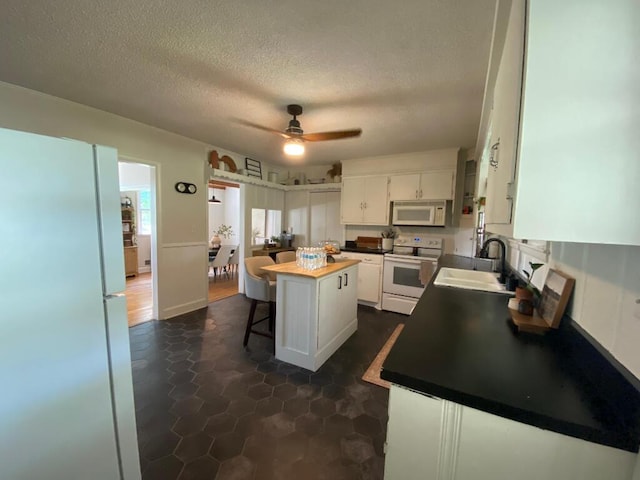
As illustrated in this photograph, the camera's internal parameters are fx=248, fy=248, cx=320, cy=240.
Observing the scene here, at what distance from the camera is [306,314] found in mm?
2270

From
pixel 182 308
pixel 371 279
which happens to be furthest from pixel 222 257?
pixel 371 279

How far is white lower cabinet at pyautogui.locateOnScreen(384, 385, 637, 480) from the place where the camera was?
584 mm

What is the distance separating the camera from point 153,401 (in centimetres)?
187

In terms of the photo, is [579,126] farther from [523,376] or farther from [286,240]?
[286,240]

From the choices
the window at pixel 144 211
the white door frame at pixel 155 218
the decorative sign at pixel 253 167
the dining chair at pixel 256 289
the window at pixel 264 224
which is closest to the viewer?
the dining chair at pixel 256 289

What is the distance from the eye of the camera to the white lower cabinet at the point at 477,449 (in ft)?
1.92

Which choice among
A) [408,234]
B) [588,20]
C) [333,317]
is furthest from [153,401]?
[408,234]

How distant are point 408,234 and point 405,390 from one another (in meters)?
3.75

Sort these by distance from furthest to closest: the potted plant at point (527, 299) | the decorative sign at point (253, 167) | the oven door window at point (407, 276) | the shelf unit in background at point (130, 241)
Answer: the shelf unit in background at point (130, 241)
the decorative sign at point (253, 167)
the oven door window at point (407, 276)
the potted plant at point (527, 299)

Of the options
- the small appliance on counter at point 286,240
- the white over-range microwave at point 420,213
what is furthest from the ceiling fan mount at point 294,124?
the small appliance on counter at point 286,240

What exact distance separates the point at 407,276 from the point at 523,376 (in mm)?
3050

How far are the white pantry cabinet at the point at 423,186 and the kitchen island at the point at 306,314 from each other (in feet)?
6.74

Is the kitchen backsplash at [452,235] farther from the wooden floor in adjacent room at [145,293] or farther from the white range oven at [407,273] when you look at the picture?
the wooden floor in adjacent room at [145,293]

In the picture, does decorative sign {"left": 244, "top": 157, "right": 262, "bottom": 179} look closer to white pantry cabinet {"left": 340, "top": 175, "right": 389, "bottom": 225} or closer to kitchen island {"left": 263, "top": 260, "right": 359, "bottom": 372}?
white pantry cabinet {"left": 340, "top": 175, "right": 389, "bottom": 225}
